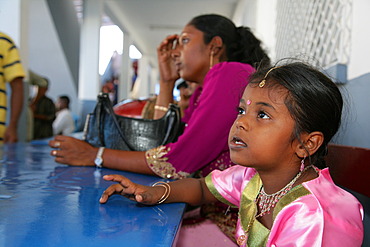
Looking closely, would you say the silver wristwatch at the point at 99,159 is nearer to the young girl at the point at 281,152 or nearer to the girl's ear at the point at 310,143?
the young girl at the point at 281,152

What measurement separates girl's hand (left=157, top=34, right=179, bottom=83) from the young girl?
1.11 meters

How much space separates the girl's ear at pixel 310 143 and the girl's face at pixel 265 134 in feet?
0.06

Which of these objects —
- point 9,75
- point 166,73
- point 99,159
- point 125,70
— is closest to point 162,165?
point 99,159

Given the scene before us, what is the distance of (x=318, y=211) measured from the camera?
734mm

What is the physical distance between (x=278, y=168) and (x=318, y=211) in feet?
0.69

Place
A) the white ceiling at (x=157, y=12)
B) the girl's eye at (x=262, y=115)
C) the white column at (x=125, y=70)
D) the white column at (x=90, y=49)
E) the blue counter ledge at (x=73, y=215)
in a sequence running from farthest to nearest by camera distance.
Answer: the white column at (x=125, y=70) < the white ceiling at (x=157, y=12) < the white column at (x=90, y=49) < the girl's eye at (x=262, y=115) < the blue counter ledge at (x=73, y=215)

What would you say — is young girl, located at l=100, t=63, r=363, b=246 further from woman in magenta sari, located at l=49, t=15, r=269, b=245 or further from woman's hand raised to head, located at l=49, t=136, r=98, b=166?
woman's hand raised to head, located at l=49, t=136, r=98, b=166

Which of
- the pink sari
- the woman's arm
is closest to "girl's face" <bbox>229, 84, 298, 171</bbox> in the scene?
the pink sari

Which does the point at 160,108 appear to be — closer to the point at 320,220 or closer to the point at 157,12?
the point at 320,220

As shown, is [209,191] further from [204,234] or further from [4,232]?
[4,232]

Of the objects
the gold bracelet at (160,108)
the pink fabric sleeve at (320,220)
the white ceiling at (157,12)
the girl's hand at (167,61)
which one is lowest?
the pink fabric sleeve at (320,220)

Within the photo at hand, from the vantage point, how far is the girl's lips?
0.91 m

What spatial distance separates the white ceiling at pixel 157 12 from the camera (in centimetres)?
820

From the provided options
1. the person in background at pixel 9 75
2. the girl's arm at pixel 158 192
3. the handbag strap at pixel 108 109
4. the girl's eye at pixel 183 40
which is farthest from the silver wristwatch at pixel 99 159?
the person in background at pixel 9 75
